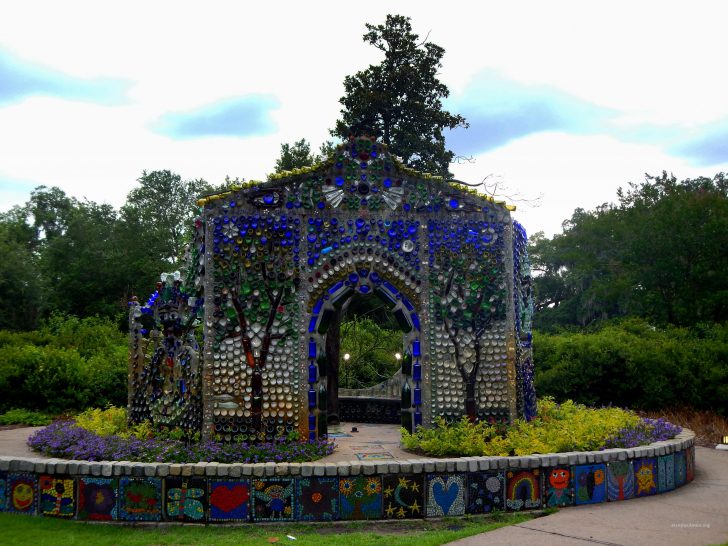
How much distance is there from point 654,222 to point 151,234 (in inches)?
970

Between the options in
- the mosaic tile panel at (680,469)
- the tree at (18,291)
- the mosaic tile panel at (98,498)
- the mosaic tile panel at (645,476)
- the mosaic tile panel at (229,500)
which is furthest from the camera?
the tree at (18,291)

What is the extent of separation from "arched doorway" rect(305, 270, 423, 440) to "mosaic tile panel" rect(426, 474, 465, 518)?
2243 millimetres

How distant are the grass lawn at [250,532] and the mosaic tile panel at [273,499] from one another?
125mm

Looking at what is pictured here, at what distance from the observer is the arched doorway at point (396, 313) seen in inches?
389

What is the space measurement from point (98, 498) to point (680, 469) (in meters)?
7.52

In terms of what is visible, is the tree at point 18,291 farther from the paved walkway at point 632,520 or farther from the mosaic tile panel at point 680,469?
the mosaic tile panel at point 680,469

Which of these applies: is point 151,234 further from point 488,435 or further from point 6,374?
point 488,435

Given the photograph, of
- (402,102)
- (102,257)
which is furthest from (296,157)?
(102,257)

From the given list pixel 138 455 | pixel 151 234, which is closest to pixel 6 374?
pixel 138 455

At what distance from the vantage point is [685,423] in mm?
14234

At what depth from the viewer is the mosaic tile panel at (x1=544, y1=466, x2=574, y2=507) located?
8016 mm

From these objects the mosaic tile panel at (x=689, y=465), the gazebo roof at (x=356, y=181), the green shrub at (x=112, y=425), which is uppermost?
the gazebo roof at (x=356, y=181)

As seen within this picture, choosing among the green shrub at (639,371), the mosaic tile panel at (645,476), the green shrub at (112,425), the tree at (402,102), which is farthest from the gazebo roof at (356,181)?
the tree at (402,102)

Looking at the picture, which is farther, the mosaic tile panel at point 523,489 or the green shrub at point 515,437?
the green shrub at point 515,437
